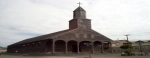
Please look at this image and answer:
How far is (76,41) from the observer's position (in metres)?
42.2

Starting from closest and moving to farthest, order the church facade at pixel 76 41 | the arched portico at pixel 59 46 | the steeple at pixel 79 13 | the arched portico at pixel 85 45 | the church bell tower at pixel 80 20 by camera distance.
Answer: the church facade at pixel 76 41 → the arched portico at pixel 59 46 → the arched portico at pixel 85 45 → the church bell tower at pixel 80 20 → the steeple at pixel 79 13

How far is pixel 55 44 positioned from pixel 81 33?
22.7 feet

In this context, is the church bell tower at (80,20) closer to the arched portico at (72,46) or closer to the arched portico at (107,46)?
the arched portico at (72,46)

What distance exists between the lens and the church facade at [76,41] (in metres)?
41.0

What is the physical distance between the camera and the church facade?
40987mm

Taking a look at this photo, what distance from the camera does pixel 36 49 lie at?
47312 mm

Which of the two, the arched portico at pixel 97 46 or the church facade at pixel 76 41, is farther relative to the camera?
the arched portico at pixel 97 46

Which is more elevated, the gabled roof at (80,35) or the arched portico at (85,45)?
the gabled roof at (80,35)

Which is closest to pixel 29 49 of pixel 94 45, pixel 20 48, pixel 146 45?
pixel 20 48

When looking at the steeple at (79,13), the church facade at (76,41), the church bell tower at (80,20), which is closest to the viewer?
the church facade at (76,41)

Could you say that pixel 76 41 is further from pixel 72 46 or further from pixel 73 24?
pixel 73 24

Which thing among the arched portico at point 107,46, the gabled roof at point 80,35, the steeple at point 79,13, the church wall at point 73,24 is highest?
the steeple at point 79,13

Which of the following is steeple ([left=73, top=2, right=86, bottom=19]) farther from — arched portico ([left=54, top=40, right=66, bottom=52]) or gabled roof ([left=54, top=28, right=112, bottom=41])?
arched portico ([left=54, top=40, right=66, bottom=52])

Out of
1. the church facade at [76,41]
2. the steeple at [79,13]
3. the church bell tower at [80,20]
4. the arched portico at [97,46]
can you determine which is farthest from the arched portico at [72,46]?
the steeple at [79,13]
